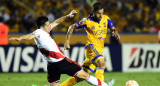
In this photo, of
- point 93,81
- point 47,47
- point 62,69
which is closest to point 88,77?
point 93,81

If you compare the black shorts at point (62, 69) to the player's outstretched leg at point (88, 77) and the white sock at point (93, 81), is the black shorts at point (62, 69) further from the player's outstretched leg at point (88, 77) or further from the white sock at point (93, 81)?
the white sock at point (93, 81)

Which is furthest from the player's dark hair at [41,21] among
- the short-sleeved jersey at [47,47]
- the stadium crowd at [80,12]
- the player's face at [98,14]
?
the stadium crowd at [80,12]

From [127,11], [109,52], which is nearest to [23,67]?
[109,52]

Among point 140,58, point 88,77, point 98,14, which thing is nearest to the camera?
point 88,77

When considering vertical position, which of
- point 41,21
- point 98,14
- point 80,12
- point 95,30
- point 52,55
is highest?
point 80,12

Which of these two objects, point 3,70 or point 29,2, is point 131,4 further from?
point 3,70

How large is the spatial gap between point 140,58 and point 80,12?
4.92 meters

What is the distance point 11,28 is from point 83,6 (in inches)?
150

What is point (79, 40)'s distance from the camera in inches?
712

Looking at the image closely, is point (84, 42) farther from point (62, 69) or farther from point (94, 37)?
point (62, 69)

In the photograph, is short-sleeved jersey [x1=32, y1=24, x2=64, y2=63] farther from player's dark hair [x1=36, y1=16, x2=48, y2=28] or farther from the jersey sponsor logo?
the jersey sponsor logo

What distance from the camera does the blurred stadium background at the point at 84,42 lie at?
43.0 feet

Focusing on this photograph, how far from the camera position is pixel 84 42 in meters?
17.9

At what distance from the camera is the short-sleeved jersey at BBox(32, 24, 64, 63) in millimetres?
6781
